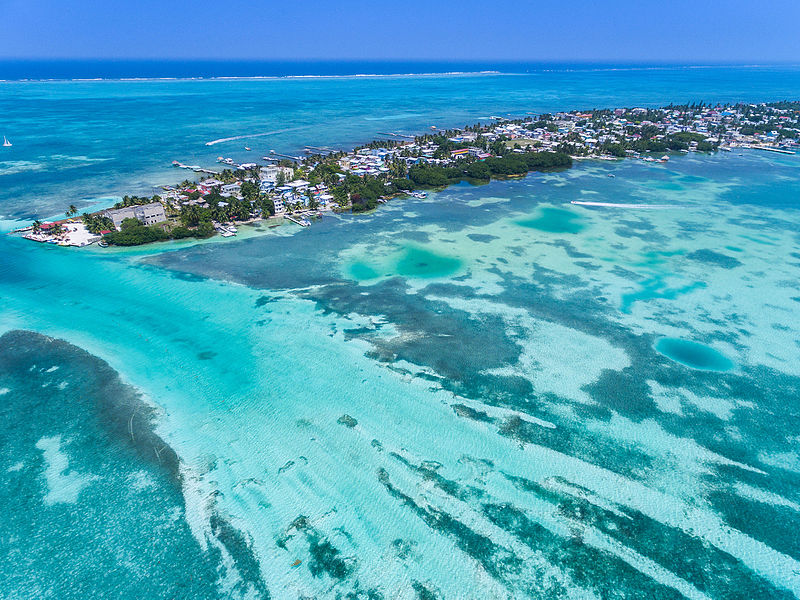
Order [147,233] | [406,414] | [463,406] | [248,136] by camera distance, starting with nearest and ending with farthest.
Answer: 1. [406,414]
2. [463,406]
3. [147,233]
4. [248,136]

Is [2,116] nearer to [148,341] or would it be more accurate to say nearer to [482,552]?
[148,341]

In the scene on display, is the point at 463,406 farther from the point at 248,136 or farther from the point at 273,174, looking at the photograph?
the point at 248,136

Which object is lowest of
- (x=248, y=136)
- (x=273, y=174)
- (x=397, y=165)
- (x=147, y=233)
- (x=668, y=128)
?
(x=668, y=128)

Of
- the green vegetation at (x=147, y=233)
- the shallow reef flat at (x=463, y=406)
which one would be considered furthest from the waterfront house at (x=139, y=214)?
the shallow reef flat at (x=463, y=406)

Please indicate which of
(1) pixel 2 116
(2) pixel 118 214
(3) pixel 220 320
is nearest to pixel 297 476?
(3) pixel 220 320

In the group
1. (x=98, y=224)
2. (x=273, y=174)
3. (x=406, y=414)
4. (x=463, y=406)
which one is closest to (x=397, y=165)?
(x=273, y=174)

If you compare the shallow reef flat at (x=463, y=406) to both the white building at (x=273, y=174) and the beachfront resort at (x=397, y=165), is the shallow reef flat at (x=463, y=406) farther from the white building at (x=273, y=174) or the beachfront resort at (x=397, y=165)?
the white building at (x=273, y=174)
